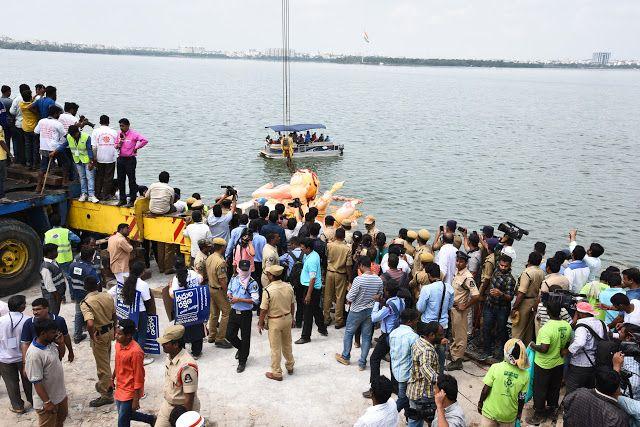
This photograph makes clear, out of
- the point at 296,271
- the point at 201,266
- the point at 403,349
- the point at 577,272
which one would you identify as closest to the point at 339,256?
the point at 296,271

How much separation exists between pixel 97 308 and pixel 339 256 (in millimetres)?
3612

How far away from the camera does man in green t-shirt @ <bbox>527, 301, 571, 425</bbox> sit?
6.48 m

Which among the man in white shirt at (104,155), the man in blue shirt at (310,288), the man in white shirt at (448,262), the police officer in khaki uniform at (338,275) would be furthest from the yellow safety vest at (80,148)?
the man in white shirt at (448,262)

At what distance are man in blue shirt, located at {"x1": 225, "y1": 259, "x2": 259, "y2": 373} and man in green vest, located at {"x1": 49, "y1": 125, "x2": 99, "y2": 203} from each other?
186 inches

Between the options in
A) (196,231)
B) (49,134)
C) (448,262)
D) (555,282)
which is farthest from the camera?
(49,134)

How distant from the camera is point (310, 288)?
820 cm

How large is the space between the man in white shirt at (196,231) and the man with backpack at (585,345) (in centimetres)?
591

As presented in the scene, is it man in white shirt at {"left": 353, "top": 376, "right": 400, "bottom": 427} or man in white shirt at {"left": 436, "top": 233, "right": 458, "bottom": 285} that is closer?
man in white shirt at {"left": 353, "top": 376, "right": 400, "bottom": 427}

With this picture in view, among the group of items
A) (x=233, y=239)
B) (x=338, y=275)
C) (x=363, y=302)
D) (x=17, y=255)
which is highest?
(x=233, y=239)

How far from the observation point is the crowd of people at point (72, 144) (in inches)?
419

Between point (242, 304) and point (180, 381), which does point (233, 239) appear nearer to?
point (242, 304)

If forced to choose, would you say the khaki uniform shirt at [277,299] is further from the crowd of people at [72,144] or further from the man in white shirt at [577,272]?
the crowd of people at [72,144]

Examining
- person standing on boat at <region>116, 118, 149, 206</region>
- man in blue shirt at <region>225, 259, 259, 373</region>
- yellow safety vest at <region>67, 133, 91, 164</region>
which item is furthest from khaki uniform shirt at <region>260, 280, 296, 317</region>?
yellow safety vest at <region>67, 133, 91, 164</region>

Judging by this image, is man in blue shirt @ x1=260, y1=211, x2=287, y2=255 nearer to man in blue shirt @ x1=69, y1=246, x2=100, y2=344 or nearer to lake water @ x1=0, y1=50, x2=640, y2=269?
man in blue shirt @ x1=69, y1=246, x2=100, y2=344
